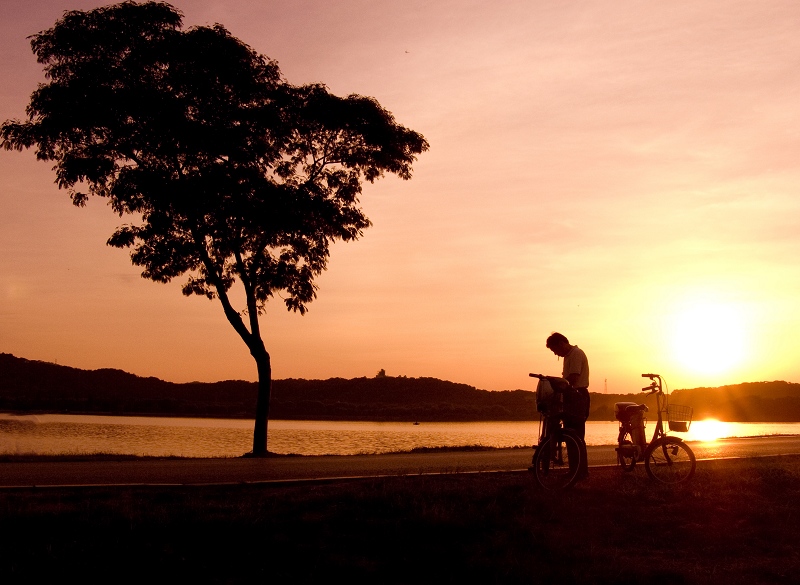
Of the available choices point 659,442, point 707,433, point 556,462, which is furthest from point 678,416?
point 707,433

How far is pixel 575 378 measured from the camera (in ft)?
37.6

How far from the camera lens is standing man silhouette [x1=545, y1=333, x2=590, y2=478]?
11406 mm

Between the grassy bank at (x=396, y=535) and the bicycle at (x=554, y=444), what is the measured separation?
1.07 ft

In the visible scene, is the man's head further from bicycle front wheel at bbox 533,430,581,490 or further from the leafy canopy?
the leafy canopy

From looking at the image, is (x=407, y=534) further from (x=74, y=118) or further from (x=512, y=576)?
(x=74, y=118)

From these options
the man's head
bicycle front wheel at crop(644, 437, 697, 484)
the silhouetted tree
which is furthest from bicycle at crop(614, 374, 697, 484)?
the silhouetted tree

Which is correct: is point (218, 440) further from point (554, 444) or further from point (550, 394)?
point (554, 444)

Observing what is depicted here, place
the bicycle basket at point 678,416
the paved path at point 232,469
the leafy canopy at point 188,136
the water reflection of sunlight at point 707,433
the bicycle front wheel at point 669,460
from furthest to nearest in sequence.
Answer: the water reflection of sunlight at point 707,433
the leafy canopy at point 188,136
the bicycle basket at point 678,416
the bicycle front wheel at point 669,460
the paved path at point 232,469

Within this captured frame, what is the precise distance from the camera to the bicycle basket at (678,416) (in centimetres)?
1258

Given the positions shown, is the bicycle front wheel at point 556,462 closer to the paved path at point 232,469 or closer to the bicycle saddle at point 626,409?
the bicycle saddle at point 626,409

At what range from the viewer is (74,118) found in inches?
792

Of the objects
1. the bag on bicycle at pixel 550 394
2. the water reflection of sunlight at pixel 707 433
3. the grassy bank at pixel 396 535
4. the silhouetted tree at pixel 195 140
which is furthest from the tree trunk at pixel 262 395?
the water reflection of sunlight at pixel 707 433

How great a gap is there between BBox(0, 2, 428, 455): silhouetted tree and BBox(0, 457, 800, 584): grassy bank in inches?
444

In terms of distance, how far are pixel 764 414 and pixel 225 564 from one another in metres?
126
